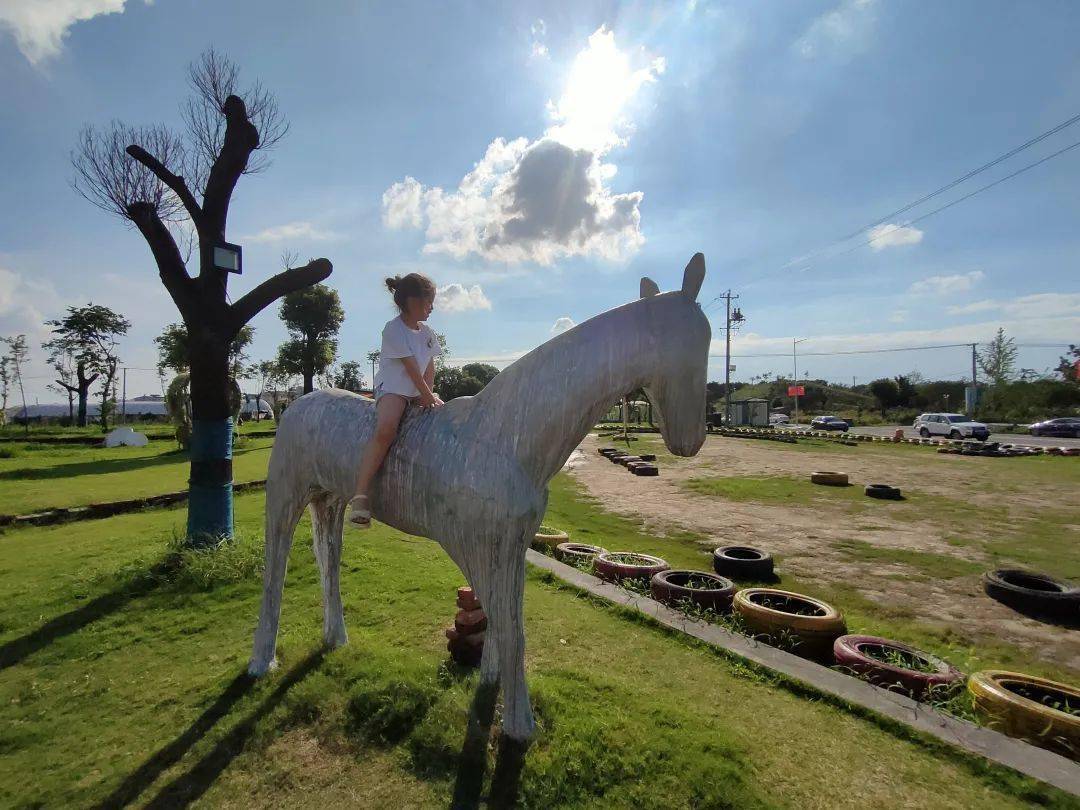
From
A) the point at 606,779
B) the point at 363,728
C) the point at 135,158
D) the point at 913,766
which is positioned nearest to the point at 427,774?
the point at 363,728

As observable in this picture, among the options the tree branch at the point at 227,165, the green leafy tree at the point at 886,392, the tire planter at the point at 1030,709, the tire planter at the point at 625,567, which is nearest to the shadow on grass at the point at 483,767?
the tire planter at the point at 1030,709

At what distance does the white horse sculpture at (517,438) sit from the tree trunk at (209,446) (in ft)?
11.4

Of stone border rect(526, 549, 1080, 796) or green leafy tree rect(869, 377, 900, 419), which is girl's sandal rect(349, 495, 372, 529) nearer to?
stone border rect(526, 549, 1080, 796)

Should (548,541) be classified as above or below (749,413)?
below

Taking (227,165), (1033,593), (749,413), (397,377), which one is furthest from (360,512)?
(749,413)

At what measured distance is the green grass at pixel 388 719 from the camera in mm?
2406

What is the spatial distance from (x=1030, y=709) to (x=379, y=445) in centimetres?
360

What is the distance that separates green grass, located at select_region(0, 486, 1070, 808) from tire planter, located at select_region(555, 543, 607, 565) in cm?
148

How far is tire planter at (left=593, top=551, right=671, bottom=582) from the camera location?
17.5ft

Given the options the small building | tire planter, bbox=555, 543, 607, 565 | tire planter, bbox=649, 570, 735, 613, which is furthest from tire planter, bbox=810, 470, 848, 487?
the small building

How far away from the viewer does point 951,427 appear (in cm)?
2745

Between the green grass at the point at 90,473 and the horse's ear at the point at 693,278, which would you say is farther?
the green grass at the point at 90,473

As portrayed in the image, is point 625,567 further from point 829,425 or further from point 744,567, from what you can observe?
point 829,425

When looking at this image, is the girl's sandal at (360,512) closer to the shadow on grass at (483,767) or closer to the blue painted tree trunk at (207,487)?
the shadow on grass at (483,767)
